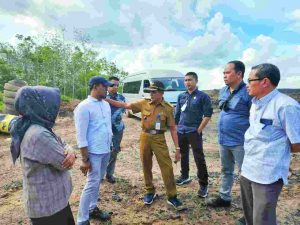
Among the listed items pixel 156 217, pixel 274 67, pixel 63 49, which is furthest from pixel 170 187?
pixel 63 49

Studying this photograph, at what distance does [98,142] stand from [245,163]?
68.0 inches

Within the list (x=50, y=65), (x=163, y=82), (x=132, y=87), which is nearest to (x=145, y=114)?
(x=163, y=82)

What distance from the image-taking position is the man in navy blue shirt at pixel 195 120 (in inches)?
193

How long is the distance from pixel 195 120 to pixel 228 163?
1.04 m

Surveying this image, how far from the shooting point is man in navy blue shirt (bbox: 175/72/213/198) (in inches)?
193

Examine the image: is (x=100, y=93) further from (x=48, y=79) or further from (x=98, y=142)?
(x=48, y=79)

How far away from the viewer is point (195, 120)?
5082 mm

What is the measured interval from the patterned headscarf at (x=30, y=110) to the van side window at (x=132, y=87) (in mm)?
11850

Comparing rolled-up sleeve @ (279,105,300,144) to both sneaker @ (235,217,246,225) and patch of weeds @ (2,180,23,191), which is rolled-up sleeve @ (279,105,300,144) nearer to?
sneaker @ (235,217,246,225)

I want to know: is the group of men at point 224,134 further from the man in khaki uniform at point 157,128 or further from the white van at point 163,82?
the white van at point 163,82

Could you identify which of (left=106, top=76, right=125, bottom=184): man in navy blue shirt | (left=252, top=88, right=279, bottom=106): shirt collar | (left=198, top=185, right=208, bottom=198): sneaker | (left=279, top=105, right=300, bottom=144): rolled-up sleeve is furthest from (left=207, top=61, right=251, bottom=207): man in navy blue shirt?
(left=106, top=76, right=125, bottom=184): man in navy blue shirt

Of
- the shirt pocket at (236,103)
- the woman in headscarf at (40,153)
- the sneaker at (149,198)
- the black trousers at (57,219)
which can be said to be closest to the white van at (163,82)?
the sneaker at (149,198)

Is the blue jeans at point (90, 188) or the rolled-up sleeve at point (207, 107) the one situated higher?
the rolled-up sleeve at point (207, 107)

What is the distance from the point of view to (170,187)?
4465 mm
